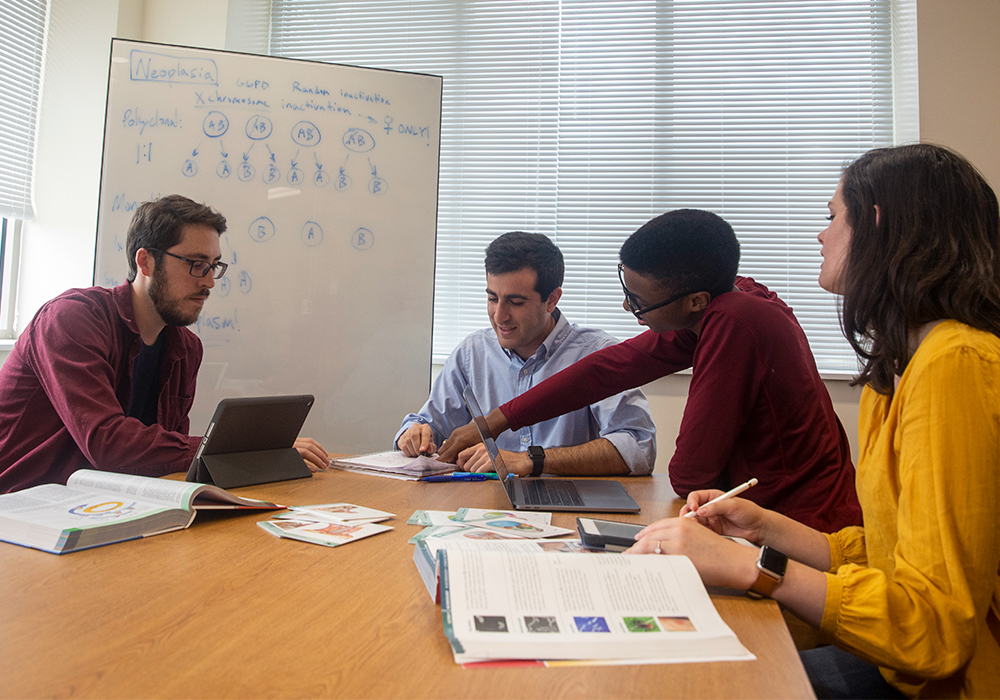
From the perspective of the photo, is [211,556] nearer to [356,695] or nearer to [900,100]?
[356,695]

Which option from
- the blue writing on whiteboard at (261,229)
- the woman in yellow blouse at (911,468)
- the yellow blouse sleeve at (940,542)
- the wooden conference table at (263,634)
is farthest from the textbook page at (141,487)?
the blue writing on whiteboard at (261,229)

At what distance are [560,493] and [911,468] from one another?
2.43 feet

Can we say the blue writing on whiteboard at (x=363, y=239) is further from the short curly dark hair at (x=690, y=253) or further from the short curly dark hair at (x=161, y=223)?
the short curly dark hair at (x=690, y=253)

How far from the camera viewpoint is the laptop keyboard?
1332 millimetres

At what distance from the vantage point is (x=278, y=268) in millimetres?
2637

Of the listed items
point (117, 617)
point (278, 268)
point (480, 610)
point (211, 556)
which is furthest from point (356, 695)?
point (278, 268)

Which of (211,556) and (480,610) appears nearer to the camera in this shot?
(480,610)

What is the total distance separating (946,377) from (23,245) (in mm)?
3683

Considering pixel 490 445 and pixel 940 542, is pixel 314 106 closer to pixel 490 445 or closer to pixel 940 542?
pixel 490 445

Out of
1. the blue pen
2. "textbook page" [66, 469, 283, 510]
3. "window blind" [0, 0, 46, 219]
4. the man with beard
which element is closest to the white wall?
"window blind" [0, 0, 46, 219]

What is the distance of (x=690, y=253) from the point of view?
161cm

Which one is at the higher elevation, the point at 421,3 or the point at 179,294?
the point at 421,3

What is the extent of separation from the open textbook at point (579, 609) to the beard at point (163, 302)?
62.7 inches

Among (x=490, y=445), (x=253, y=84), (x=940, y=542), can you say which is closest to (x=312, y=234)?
(x=253, y=84)
